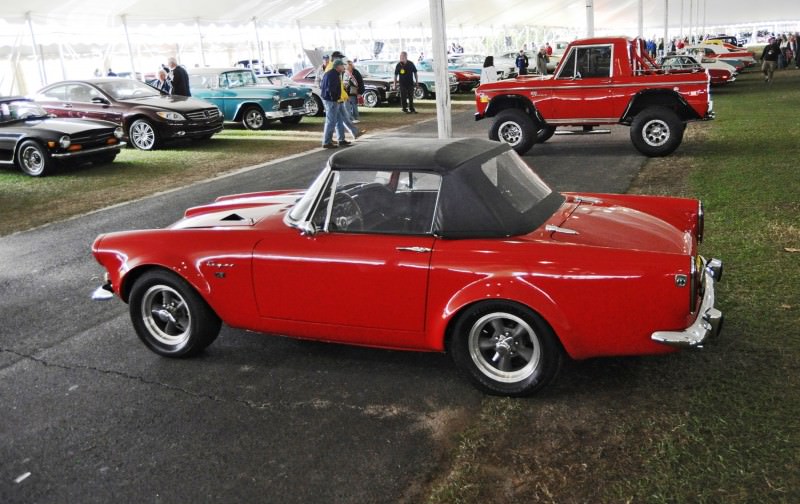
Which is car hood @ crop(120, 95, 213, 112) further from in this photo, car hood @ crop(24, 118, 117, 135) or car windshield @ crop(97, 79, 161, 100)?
car hood @ crop(24, 118, 117, 135)

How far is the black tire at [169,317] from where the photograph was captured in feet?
13.9

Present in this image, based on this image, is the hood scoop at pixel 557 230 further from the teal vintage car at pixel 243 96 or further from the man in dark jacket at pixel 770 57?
the man in dark jacket at pixel 770 57

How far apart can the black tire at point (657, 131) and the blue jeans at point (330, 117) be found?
5.78 meters

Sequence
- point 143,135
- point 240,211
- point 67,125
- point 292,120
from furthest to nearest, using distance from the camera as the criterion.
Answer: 1. point 292,120
2. point 143,135
3. point 67,125
4. point 240,211

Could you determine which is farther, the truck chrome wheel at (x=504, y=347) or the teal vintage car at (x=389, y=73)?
the teal vintage car at (x=389, y=73)

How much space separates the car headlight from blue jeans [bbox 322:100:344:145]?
10.0 feet

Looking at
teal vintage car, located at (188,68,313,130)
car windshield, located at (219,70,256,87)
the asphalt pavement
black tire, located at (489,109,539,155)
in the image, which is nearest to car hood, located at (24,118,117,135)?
teal vintage car, located at (188,68,313,130)

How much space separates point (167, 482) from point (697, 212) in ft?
11.4

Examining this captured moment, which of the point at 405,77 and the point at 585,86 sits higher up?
the point at 405,77

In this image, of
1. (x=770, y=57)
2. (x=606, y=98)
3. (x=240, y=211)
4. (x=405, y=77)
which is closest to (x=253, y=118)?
(x=405, y=77)

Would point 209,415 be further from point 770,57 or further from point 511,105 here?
point 770,57

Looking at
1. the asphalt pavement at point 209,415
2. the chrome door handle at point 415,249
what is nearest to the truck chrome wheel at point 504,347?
the asphalt pavement at point 209,415

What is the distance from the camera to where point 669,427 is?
3.26 metres

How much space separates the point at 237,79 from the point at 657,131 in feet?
36.7
